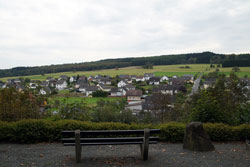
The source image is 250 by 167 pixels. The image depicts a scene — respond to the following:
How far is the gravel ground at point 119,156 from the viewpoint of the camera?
587cm

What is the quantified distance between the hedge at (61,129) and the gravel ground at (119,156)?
0.30 m

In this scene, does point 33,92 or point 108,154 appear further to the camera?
point 33,92

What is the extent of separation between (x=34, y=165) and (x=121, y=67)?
133838 mm

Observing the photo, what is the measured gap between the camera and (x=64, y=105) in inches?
396

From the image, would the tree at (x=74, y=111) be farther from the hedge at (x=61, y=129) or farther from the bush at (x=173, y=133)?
the bush at (x=173, y=133)

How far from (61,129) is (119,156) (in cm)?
249

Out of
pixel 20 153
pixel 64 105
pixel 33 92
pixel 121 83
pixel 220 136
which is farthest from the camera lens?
pixel 121 83

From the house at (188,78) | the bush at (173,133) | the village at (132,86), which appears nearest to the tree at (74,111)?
the bush at (173,133)

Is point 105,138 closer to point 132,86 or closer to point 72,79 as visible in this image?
point 132,86

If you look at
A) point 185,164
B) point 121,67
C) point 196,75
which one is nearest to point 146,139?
point 185,164

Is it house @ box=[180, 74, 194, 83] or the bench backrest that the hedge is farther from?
house @ box=[180, 74, 194, 83]

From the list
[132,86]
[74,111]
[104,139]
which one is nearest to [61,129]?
[74,111]

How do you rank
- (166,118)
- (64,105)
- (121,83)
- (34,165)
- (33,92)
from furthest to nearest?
(121,83) → (166,118) → (33,92) → (64,105) → (34,165)

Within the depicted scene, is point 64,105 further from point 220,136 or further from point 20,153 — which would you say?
point 220,136
